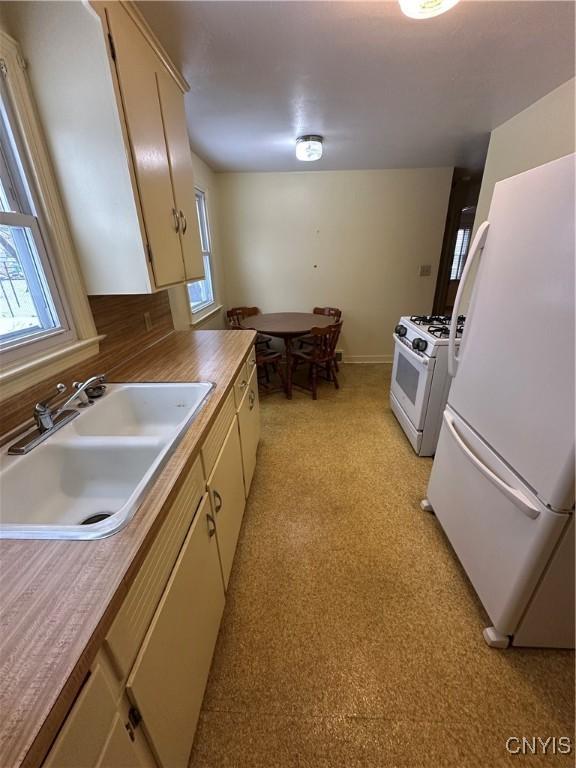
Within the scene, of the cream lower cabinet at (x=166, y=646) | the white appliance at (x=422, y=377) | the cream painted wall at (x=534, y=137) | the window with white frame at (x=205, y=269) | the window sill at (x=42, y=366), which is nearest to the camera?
the cream lower cabinet at (x=166, y=646)

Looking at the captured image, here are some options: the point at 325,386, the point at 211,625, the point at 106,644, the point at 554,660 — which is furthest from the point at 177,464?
the point at 325,386

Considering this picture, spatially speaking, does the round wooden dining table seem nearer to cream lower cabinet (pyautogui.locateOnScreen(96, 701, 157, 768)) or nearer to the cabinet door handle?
the cabinet door handle

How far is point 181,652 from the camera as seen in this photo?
0.82m

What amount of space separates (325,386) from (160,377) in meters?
2.38

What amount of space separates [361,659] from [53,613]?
117 cm

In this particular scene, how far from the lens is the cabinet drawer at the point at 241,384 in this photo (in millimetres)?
1581

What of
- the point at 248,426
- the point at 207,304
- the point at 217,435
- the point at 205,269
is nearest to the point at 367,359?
the point at 207,304

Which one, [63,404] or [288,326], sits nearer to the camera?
[63,404]

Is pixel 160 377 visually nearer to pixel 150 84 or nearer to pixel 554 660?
pixel 150 84

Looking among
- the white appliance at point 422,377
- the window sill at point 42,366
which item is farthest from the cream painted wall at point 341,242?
the window sill at point 42,366

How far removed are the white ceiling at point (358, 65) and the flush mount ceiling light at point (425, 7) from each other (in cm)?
16

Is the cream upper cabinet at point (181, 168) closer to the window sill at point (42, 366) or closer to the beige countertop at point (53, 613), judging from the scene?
the window sill at point (42, 366)

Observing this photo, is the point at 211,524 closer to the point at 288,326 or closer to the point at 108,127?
the point at 108,127

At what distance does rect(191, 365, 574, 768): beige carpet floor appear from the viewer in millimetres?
970
